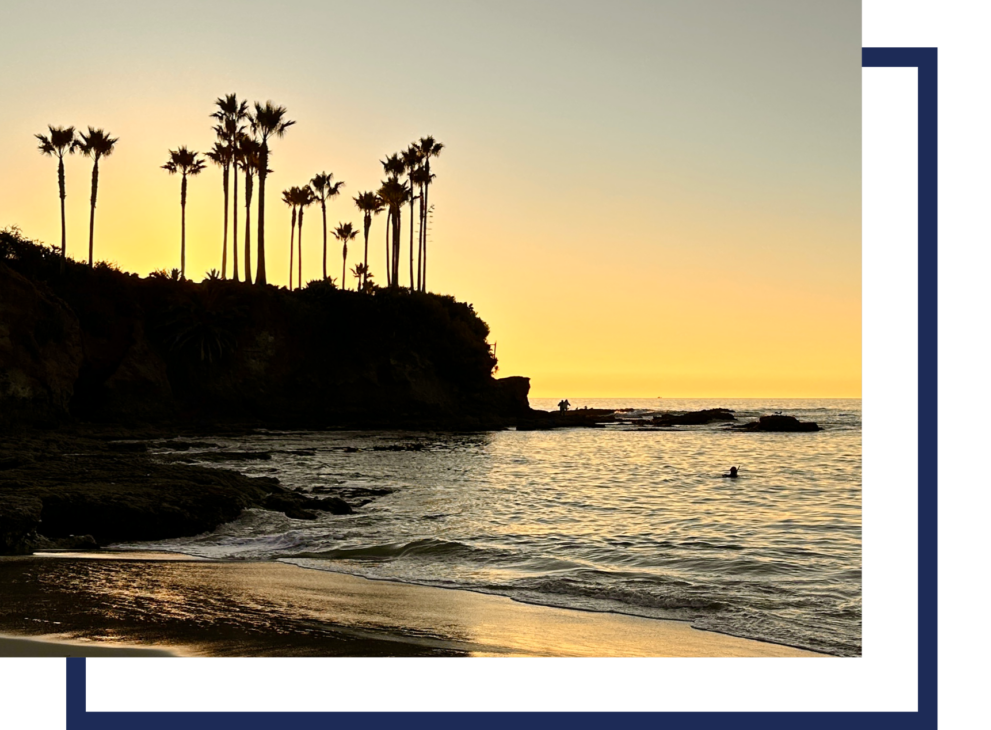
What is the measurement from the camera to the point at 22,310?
3547 centimetres

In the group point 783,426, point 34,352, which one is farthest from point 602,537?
point 783,426

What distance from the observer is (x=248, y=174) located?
183ft

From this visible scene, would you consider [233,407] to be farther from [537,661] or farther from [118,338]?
[537,661]

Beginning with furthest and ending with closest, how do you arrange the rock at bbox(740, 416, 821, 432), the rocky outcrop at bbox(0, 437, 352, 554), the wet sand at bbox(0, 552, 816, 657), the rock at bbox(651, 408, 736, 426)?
the rock at bbox(651, 408, 736, 426) → the rock at bbox(740, 416, 821, 432) → the rocky outcrop at bbox(0, 437, 352, 554) → the wet sand at bbox(0, 552, 816, 657)

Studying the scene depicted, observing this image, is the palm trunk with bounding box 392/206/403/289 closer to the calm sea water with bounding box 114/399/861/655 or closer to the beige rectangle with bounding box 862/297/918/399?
the calm sea water with bounding box 114/399/861/655

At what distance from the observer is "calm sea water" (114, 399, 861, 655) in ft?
30.3

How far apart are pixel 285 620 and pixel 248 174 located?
5277 cm

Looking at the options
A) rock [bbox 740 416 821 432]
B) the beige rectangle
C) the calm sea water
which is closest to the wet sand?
the calm sea water

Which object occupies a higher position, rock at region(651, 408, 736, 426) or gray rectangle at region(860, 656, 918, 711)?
gray rectangle at region(860, 656, 918, 711)

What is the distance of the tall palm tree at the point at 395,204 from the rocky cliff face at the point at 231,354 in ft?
16.8

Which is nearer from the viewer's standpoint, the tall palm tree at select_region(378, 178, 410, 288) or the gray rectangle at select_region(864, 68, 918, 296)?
the gray rectangle at select_region(864, 68, 918, 296)

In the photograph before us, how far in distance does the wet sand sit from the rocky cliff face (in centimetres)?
2731

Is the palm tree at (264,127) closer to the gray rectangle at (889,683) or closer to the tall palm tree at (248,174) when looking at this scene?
the tall palm tree at (248,174)
